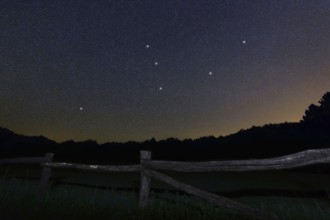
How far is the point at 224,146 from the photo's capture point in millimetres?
56094

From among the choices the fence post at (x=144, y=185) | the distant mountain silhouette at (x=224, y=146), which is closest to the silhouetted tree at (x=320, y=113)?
the distant mountain silhouette at (x=224, y=146)

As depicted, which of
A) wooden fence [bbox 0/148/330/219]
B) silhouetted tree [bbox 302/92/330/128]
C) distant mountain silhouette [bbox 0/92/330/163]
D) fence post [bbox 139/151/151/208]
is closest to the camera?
wooden fence [bbox 0/148/330/219]

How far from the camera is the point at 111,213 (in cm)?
604

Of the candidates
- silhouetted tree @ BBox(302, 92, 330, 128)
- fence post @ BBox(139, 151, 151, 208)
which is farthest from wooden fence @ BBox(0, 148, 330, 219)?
silhouetted tree @ BBox(302, 92, 330, 128)

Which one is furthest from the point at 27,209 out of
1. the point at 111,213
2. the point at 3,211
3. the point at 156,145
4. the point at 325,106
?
the point at 325,106

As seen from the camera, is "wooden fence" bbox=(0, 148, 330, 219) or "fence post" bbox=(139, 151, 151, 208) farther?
"fence post" bbox=(139, 151, 151, 208)

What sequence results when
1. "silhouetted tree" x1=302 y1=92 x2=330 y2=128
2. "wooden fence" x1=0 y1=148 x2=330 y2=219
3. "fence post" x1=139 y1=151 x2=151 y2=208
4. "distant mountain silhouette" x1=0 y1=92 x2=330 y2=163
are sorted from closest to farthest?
"wooden fence" x1=0 y1=148 x2=330 y2=219
"fence post" x1=139 y1=151 x2=151 y2=208
"distant mountain silhouette" x1=0 y1=92 x2=330 y2=163
"silhouetted tree" x1=302 y1=92 x2=330 y2=128

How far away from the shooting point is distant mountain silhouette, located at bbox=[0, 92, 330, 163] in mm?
46344

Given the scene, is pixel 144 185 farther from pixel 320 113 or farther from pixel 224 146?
pixel 320 113

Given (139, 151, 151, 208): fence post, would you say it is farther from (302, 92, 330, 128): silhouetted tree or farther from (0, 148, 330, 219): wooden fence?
(302, 92, 330, 128): silhouetted tree

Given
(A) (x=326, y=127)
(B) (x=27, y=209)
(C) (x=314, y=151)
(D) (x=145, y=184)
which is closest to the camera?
(C) (x=314, y=151)

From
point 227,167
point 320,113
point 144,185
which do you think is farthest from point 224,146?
point 227,167

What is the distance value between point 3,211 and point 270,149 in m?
42.6

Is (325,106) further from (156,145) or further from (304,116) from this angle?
(156,145)
